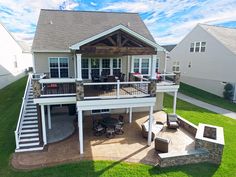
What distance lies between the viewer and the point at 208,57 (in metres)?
25.9

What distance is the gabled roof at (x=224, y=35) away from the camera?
24.1 m

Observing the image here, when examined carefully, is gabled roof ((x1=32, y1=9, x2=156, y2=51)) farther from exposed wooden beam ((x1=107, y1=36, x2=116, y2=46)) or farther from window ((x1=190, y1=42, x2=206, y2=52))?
window ((x1=190, y1=42, x2=206, y2=52))

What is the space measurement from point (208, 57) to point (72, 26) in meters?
20.0

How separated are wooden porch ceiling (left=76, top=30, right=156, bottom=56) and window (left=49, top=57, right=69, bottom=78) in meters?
5.50

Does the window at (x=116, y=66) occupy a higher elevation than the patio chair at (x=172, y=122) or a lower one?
higher

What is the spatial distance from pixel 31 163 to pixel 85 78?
7.65 meters

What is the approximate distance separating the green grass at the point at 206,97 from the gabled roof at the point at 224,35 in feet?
21.9

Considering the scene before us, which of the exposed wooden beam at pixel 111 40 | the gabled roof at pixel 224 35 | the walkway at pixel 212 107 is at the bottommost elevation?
the walkway at pixel 212 107

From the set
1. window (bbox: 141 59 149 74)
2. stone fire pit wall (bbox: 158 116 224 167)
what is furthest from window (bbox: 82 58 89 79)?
stone fire pit wall (bbox: 158 116 224 167)

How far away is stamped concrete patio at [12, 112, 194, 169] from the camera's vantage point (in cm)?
946

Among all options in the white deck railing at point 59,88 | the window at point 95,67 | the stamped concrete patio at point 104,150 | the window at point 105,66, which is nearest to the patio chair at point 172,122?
the stamped concrete patio at point 104,150

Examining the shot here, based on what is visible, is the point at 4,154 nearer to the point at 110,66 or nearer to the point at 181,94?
the point at 110,66

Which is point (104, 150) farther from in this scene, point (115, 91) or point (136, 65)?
point (136, 65)

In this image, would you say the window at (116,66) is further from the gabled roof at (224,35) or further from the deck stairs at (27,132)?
the gabled roof at (224,35)
